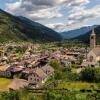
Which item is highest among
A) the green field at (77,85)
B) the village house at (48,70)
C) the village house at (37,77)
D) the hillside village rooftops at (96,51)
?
the hillside village rooftops at (96,51)

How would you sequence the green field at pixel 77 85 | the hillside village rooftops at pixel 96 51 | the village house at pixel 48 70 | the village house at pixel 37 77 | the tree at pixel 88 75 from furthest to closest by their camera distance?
1. the hillside village rooftops at pixel 96 51
2. the village house at pixel 48 70
3. the village house at pixel 37 77
4. the tree at pixel 88 75
5. the green field at pixel 77 85

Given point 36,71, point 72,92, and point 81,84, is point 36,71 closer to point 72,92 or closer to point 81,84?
point 81,84

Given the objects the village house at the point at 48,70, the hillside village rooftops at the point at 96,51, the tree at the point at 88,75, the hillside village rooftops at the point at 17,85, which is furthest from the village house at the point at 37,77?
the hillside village rooftops at the point at 96,51

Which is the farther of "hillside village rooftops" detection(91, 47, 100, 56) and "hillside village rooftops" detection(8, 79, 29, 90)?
"hillside village rooftops" detection(91, 47, 100, 56)

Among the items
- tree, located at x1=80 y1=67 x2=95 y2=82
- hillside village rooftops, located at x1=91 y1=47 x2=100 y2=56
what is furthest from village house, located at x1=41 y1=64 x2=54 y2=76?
hillside village rooftops, located at x1=91 y1=47 x2=100 y2=56

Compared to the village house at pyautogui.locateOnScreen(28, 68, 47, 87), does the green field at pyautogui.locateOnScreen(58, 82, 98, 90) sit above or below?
below

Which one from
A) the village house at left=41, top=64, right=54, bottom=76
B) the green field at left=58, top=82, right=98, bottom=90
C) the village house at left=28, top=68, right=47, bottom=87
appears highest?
the village house at left=41, top=64, right=54, bottom=76

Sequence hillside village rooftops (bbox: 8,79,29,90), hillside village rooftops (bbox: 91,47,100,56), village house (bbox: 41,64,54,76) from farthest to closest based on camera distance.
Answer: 1. hillside village rooftops (bbox: 91,47,100,56)
2. village house (bbox: 41,64,54,76)
3. hillside village rooftops (bbox: 8,79,29,90)

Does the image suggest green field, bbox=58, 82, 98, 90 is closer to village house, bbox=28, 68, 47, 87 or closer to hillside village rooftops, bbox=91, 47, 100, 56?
village house, bbox=28, 68, 47, 87

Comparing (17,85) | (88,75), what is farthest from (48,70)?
(17,85)

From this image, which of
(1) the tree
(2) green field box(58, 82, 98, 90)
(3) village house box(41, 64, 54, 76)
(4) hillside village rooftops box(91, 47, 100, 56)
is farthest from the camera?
(4) hillside village rooftops box(91, 47, 100, 56)

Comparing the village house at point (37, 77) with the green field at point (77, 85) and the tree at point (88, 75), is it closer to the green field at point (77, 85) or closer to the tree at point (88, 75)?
the green field at point (77, 85)
